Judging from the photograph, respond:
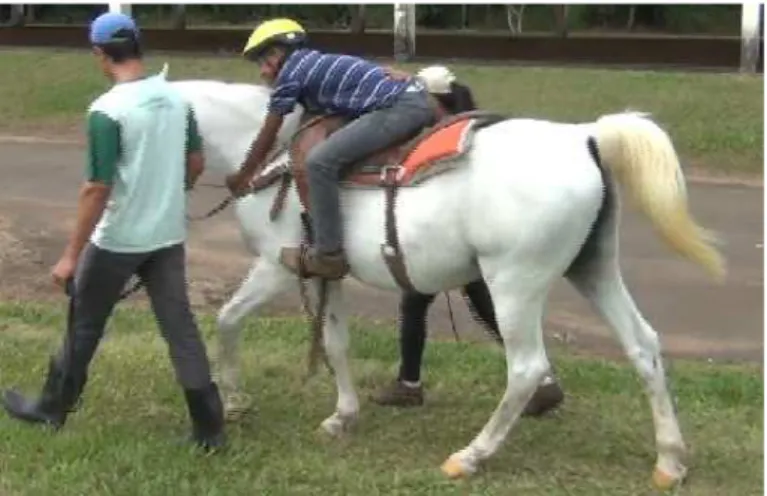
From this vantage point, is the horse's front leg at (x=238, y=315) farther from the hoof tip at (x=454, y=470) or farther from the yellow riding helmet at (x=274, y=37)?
the hoof tip at (x=454, y=470)

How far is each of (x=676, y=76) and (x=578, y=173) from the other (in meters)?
12.8

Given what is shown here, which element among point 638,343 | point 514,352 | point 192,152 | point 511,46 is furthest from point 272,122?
point 511,46

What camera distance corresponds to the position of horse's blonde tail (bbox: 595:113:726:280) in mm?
4438

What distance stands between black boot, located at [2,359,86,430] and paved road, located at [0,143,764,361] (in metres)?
2.75

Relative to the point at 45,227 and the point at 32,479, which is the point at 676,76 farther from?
the point at 32,479

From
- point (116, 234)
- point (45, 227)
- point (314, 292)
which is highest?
point (116, 234)

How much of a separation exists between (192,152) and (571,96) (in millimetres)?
11634

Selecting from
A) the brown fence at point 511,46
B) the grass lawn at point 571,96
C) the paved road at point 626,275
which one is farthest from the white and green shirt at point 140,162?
the brown fence at point 511,46

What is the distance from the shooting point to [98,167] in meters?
4.48

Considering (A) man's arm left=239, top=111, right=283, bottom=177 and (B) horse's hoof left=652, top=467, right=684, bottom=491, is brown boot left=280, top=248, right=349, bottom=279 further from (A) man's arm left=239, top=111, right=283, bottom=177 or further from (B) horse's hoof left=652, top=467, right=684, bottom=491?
(B) horse's hoof left=652, top=467, right=684, bottom=491

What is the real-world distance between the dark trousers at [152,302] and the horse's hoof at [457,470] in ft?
3.30

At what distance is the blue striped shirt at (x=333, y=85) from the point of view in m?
4.89

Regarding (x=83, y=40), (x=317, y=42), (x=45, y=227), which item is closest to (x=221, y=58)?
(x=317, y=42)

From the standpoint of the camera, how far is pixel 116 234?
4.66 m
